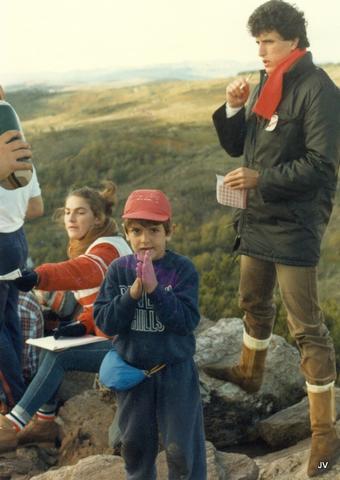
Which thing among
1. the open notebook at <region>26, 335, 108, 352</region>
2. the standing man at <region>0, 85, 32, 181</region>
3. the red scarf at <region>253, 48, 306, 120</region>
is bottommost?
the open notebook at <region>26, 335, 108, 352</region>

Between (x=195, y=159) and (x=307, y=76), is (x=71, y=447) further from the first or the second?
(x=195, y=159)

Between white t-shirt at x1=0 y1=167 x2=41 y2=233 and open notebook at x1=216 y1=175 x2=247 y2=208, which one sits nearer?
open notebook at x1=216 y1=175 x2=247 y2=208

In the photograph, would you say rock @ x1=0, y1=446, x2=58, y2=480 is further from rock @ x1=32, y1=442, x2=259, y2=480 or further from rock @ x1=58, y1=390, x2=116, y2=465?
rock @ x1=32, y1=442, x2=259, y2=480

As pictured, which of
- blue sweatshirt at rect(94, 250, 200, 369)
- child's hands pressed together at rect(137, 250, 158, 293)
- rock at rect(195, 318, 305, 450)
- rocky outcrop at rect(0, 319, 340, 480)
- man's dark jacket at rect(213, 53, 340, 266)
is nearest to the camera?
child's hands pressed together at rect(137, 250, 158, 293)

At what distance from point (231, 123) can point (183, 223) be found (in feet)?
31.2

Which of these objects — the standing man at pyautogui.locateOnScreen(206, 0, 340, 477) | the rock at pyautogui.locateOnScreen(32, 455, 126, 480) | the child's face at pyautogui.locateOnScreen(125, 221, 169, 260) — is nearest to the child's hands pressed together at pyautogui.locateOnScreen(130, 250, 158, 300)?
the child's face at pyautogui.locateOnScreen(125, 221, 169, 260)

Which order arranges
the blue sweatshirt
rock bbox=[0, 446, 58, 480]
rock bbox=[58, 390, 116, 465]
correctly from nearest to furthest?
the blue sweatshirt, rock bbox=[0, 446, 58, 480], rock bbox=[58, 390, 116, 465]

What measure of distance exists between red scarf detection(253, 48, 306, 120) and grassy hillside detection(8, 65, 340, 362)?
1.30 metres

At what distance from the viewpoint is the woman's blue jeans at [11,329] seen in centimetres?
406

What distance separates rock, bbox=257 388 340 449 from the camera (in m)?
4.34

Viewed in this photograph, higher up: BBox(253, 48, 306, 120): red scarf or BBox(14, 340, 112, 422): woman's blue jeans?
BBox(253, 48, 306, 120): red scarf

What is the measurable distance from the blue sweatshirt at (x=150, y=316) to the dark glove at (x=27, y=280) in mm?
607

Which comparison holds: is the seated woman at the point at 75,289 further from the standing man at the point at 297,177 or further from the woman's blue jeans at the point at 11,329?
the standing man at the point at 297,177

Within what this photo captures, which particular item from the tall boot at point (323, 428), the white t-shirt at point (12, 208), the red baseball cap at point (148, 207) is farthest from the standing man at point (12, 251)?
the tall boot at point (323, 428)
